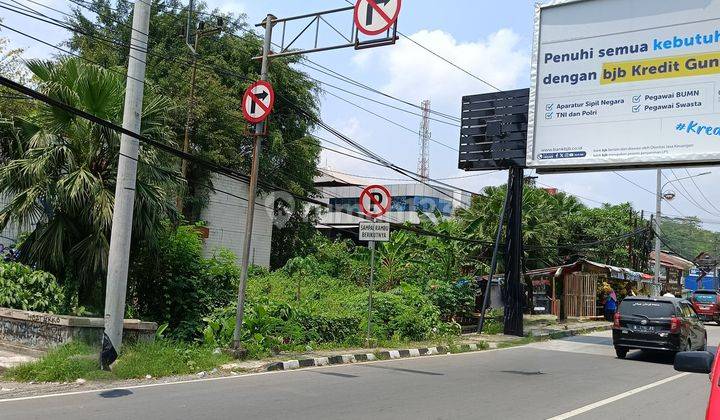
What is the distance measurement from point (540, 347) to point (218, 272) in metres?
10.2

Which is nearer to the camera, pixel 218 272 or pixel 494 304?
pixel 218 272

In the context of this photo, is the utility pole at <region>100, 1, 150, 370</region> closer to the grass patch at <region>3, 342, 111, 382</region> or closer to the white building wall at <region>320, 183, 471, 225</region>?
the grass patch at <region>3, 342, 111, 382</region>

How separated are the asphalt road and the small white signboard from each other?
284 cm

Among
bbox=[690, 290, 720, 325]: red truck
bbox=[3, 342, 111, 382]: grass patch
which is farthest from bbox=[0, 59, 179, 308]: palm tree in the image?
bbox=[690, 290, 720, 325]: red truck

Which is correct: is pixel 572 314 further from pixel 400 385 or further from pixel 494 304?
pixel 400 385

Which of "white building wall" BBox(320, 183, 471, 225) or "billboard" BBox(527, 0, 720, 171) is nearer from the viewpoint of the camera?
"billboard" BBox(527, 0, 720, 171)

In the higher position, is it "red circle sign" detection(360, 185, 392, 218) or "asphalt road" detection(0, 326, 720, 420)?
"red circle sign" detection(360, 185, 392, 218)

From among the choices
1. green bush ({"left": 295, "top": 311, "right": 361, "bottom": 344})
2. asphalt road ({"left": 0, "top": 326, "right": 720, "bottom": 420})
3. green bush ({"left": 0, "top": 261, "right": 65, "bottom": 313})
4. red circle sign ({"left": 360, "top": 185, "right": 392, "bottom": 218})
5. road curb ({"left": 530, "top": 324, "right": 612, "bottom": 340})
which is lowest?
road curb ({"left": 530, "top": 324, "right": 612, "bottom": 340})

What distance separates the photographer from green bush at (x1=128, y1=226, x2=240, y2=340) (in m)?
14.0

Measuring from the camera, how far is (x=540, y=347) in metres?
19.0

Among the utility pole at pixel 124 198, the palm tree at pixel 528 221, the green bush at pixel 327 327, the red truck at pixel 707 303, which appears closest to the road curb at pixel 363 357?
the green bush at pixel 327 327

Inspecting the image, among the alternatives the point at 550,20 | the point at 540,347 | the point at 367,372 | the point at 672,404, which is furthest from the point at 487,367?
the point at 550,20

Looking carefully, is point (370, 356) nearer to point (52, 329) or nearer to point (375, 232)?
point (375, 232)

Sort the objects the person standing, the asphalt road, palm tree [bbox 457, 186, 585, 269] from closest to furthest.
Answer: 1. the asphalt road
2. palm tree [bbox 457, 186, 585, 269]
3. the person standing
